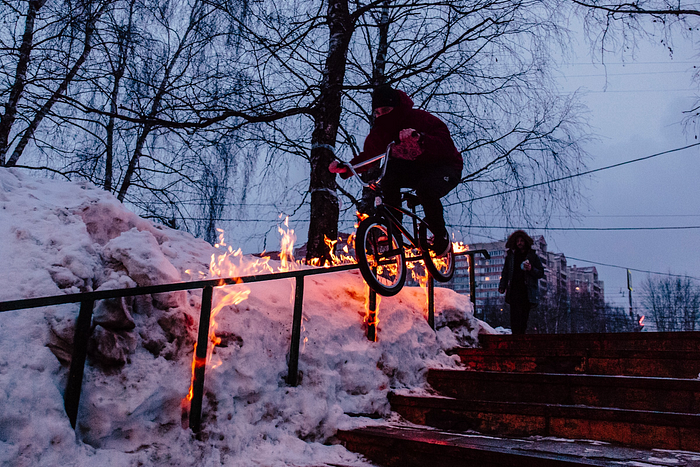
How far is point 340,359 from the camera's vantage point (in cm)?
440

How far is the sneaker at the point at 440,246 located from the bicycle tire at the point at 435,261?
45 mm

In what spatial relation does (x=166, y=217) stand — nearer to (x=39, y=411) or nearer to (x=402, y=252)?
(x=402, y=252)

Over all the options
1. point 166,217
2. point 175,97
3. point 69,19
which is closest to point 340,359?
point 175,97

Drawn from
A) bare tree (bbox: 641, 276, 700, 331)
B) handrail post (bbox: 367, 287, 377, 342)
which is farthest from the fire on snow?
bare tree (bbox: 641, 276, 700, 331)

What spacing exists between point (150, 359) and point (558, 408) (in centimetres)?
304

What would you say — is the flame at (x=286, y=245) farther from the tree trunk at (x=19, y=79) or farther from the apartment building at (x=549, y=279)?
the apartment building at (x=549, y=279)

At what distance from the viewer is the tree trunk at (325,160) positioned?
6.36 meters

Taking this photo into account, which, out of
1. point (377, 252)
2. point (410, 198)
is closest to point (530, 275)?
point (410, 198)

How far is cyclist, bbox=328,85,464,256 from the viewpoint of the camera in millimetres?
4582

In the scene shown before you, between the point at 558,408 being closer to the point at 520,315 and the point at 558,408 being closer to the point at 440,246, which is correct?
the point at 440,246

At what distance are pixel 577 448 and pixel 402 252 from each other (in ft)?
7.34

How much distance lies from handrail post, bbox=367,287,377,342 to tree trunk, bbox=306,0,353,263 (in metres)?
1.38

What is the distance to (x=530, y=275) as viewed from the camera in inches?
277

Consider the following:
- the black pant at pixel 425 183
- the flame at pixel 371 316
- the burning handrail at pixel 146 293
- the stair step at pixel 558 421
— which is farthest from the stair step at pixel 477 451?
the black pant at pixel 425 183
